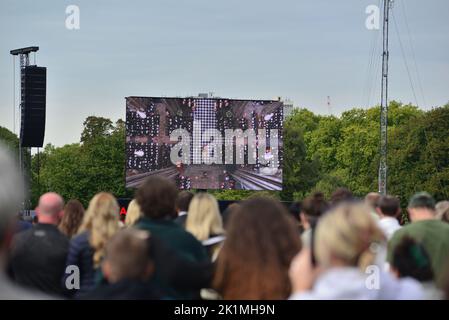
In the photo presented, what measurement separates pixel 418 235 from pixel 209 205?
5.56 feet

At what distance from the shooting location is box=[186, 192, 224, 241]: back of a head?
8742 millimetres

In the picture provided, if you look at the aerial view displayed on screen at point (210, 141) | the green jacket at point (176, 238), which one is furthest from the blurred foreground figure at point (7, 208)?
the aerial view displayed on screen at point (210, 141)

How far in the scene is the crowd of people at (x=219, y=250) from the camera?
5.38 m

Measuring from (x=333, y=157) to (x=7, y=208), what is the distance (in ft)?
324

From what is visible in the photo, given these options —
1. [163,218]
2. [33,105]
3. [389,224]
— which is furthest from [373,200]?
[33,105]

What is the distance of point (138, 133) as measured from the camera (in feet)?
134

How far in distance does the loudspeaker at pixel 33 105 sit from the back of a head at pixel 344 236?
34.1m

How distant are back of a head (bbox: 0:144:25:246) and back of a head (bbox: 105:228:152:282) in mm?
1674

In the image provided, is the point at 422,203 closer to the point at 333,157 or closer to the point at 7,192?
the point at 7,192

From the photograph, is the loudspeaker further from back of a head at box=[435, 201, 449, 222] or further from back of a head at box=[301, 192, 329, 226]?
back of a head at box=[301, 192, 329, 226]

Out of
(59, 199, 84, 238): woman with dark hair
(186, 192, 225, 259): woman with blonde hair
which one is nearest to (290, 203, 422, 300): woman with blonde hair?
(186, 192, 225, 259): woman with blonde hair

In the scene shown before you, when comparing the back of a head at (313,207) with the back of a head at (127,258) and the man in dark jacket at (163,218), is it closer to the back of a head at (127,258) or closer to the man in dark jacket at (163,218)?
the man in dark jacket at (163,218)

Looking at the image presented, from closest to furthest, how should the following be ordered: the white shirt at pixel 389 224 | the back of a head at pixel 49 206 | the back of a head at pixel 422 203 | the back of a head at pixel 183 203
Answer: the back of a head at pixel 49 206 → the back of a head at pixel 422 203 → the white shirt at pixel 389 224 → the back of a head at pixel 183 203
